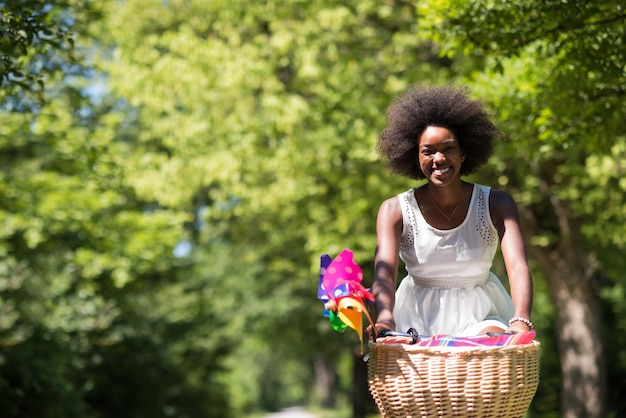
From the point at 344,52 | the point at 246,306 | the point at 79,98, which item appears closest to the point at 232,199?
the point at 344,52

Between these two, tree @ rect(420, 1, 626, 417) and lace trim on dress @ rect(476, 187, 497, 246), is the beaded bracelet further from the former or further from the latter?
tree @ rect(420, 1, 626, 417)

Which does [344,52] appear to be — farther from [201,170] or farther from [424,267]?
[424,267]

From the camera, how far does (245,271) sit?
2766 centimetres

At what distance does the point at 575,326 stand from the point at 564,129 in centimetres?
730

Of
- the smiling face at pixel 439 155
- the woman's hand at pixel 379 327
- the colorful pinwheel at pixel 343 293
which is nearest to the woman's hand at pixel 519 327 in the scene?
the woman's hand at pixel 379 327

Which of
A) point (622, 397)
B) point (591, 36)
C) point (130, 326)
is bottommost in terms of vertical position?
point (622, 397)

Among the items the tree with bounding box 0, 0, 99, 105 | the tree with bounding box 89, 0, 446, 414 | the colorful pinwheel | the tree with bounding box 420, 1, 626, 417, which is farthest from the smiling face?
the tree with bounding box 89, 0, 446, 414

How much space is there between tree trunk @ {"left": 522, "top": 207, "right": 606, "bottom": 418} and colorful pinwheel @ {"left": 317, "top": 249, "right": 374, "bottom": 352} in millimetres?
10549

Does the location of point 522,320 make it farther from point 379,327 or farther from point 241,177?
point 241,177

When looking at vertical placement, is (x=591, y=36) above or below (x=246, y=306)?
above

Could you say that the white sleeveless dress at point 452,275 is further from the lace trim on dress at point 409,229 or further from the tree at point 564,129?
the tree at point 564,129

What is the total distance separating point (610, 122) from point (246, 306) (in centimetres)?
1985

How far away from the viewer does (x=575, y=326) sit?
45.9ft

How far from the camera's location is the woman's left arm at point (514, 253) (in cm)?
404
